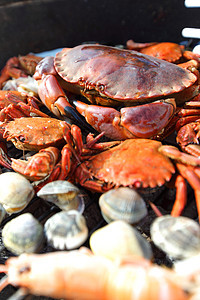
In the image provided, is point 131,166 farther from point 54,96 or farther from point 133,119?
point 54,96

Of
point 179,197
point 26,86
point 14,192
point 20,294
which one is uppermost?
point 26,86

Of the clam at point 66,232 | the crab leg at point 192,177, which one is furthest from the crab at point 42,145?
the crab leg at point 192,177

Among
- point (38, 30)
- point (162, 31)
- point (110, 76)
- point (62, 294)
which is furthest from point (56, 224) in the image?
point (162, 31)

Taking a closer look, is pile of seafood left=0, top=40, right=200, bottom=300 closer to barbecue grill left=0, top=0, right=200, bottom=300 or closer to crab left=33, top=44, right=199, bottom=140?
crab left=33, top=44, right=199, bottom=140

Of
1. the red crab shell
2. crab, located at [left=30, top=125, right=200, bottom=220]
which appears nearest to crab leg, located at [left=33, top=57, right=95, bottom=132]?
crab, located at [left=30, top=125, right=200, bottom=220]

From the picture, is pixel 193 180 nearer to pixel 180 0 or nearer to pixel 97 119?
pixel 97 119

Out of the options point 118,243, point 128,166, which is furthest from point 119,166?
point 118,243
